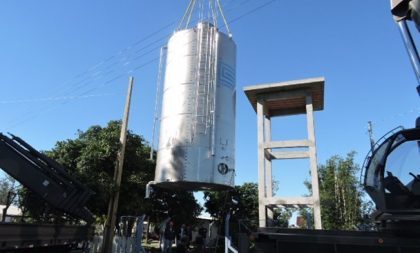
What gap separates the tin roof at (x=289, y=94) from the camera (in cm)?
1767

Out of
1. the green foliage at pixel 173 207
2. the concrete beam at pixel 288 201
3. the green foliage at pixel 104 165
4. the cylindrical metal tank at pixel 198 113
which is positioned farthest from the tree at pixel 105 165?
the concrete beam at pixel 288 201

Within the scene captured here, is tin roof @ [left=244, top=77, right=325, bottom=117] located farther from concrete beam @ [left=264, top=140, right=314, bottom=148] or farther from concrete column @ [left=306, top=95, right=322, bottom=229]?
concrete beam @ [left=264, top=140, right=314, bottom=148]

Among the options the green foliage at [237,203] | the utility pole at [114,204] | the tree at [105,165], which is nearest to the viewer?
the utility pole at [114,204]

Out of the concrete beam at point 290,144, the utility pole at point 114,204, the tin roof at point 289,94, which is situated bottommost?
the utility pole at point 114,204

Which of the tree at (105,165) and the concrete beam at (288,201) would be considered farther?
the tree at (105,165)

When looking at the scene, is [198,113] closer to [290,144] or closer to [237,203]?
[290,144]

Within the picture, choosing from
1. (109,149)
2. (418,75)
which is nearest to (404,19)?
(418,75)

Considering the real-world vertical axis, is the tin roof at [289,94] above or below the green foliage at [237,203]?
above

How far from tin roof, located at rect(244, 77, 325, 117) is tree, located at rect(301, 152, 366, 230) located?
700 inches

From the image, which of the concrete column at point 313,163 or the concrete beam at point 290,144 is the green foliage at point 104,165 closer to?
the concrete beam at point 290,144

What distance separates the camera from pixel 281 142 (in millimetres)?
17531

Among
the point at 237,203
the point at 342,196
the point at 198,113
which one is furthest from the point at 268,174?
the point at 342,196

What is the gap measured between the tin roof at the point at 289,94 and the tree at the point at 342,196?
17782mm

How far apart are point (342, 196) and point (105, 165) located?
24320 mm
